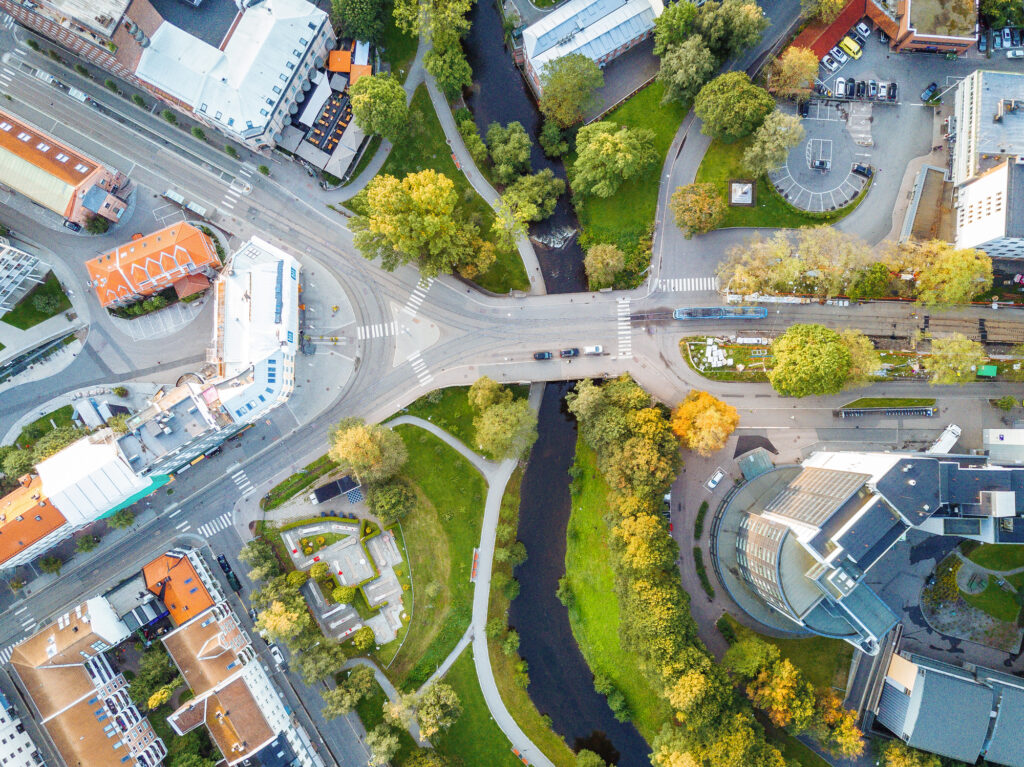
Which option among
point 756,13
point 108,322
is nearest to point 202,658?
point 108,322

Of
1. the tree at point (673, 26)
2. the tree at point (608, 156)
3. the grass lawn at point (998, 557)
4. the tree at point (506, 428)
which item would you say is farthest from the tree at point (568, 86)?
the grass lawn at point (998, 557)

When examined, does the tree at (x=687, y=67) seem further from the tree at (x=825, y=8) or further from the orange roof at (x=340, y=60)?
the orange roof at (x=340, y=60)

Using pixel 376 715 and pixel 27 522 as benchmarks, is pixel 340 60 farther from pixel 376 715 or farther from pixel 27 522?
pixel 376 715

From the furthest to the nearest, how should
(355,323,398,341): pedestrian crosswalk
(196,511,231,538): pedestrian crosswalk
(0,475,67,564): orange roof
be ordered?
(355,323,398,341): pedestrian crosswalk
(196,511,231,538): pedestrian crosswalk
(0,475,67,564): orange roof

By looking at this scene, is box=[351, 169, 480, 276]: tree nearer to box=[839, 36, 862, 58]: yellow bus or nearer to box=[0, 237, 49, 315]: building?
box=[0, 237, 49, 315]: building

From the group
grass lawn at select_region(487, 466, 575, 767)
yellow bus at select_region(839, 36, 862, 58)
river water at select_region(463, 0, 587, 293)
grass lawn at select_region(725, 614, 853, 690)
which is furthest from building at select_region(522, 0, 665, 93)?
grass lawn at select_region(725, 614, 853, 690)
